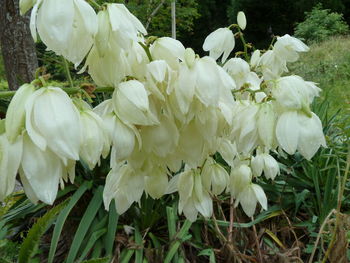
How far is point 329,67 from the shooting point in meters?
6.88

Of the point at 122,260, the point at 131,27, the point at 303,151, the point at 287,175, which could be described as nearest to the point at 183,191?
the point at 303,151

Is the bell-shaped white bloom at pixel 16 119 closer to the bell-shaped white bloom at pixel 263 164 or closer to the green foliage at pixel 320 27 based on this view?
the bell-shaped white bloom at pixel 263 164

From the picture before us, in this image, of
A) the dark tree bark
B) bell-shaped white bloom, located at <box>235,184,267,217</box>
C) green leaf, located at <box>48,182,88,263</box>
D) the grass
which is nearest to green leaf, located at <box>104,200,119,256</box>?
green leaf, located at <box>48,182,88,263</box>

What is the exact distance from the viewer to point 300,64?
7.57m

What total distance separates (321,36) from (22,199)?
9865 mm

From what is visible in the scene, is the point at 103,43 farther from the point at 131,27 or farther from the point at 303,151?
the point at 303,151

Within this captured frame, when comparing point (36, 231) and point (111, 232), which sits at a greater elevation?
point (36, 231)

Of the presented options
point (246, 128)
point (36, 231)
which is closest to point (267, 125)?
point (246, 128)

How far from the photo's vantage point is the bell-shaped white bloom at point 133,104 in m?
0.58

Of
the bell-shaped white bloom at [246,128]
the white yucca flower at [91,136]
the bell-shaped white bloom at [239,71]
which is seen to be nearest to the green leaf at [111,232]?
the bell-shaped white bloom at [239,71]

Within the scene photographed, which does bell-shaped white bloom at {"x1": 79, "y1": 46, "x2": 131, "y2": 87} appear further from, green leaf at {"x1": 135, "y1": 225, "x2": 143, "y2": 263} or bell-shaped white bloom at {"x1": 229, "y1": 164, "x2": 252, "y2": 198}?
green leaf at {"x1": 135, "y1": 225, "x2": 143, "y2": 263}

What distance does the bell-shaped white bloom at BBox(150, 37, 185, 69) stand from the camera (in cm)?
68

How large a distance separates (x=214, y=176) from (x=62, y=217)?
78cm

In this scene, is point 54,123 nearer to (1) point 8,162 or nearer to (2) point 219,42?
(1) point 8,162
